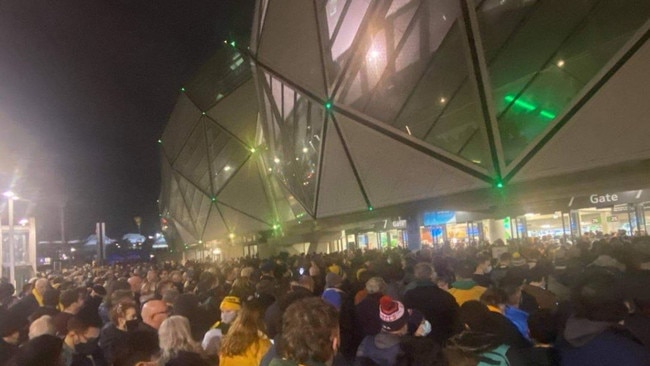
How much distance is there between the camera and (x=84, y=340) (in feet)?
20.7

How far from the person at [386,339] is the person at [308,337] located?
692mm

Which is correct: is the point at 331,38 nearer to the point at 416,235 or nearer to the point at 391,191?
the point at 391,191

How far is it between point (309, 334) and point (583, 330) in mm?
1959

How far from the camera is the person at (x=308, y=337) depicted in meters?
3.73

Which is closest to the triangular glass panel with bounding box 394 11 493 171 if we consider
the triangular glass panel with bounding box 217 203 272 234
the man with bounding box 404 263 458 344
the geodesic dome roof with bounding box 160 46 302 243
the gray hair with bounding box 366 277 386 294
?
the gray hair with bounding box 366 277 386 294

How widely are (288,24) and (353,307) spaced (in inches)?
564

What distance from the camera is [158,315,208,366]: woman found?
440cm

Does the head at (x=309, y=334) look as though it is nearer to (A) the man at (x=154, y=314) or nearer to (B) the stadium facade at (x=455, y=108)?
(A) the man at (x=154, y=314)

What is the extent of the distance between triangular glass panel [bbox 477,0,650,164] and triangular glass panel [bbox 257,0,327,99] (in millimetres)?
6394

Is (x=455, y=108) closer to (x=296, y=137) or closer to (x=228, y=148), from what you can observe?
(x=296, y=137)

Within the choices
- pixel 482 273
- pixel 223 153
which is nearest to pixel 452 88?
pixel 482 273

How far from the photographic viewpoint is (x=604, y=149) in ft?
35.6

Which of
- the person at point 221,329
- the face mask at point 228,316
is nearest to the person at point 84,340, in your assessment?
the person at point 221,329

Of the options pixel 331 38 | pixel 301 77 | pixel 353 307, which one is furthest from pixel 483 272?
pixel 301 77
